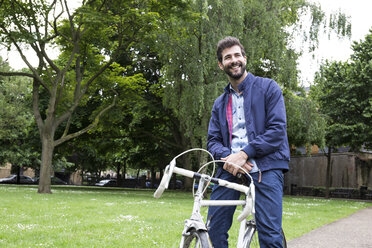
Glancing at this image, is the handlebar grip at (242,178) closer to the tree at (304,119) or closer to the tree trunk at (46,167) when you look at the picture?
the tree at (304,119)

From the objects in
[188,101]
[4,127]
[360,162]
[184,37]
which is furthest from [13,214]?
[4,127]

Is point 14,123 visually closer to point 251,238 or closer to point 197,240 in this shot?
point 251,238

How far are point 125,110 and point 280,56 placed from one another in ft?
33.9

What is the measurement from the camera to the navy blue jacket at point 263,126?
2.84 m

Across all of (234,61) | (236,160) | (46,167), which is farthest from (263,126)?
(46,167)

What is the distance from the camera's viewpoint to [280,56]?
19.0m

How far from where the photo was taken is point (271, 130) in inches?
113

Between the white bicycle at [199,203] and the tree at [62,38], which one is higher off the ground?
the tree at [62,38]

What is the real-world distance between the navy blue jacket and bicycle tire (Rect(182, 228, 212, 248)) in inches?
26.7

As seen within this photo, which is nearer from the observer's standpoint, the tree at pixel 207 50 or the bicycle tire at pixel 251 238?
the bicycle tire at pixel 251 238

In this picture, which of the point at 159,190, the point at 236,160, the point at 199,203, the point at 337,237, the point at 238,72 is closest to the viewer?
the point at 159,190

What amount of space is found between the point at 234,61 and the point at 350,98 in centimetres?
2237

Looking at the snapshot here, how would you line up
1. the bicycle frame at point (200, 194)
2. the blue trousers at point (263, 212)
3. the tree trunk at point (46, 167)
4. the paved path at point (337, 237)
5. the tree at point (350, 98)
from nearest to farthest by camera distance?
the bicycle frame at point (200, 194), the blue trousers at point (263, 212), the paved path at point (337, 237), the tree trunk at point (46, 167), the tree at point (350, 98)

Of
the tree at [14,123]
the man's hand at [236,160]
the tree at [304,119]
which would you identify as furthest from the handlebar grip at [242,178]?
the tree at [14,123]
